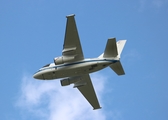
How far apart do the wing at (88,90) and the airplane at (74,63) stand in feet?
4.70

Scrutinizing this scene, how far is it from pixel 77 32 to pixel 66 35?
123 cm

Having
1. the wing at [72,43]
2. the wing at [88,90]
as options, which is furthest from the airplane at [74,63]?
the wing at [88,90]

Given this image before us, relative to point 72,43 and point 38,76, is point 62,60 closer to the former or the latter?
point 72,43

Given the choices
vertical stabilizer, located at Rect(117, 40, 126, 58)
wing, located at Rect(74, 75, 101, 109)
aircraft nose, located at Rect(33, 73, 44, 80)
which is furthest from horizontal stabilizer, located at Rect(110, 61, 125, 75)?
aircraft nose, located at Rect(33, 73, 44, 80)

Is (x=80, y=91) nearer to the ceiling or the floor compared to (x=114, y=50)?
nearer to the floor

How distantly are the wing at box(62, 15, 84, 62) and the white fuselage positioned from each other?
2.73 feet

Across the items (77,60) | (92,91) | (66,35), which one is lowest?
(92,91)

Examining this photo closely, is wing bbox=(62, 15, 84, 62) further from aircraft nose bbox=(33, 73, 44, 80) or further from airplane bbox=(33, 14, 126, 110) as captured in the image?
aircraft nose bbox=(33, 73, 44, 80)

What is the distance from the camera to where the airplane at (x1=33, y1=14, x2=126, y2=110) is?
3753 centimetres

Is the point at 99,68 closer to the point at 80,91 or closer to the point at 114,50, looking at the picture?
the point at 114,50

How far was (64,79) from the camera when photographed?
137ft

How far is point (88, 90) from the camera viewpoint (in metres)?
44.5

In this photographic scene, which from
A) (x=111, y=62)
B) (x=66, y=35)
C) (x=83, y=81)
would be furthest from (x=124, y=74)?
(x=66, y=35)

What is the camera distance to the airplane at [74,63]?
37.5 m
